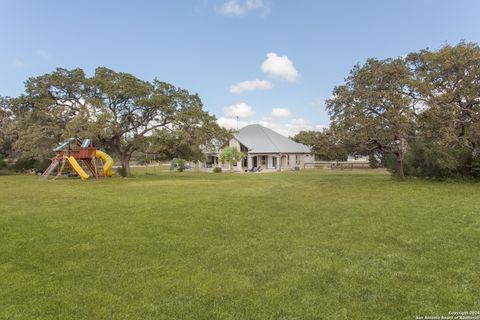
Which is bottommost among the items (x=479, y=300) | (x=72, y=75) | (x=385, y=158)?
(x=479, y=300)

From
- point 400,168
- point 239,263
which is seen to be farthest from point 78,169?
point 239,263

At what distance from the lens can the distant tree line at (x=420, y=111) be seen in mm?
15750

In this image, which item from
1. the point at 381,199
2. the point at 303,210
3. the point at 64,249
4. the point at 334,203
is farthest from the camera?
the point at 381,199

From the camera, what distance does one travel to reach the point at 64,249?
5.70 metres

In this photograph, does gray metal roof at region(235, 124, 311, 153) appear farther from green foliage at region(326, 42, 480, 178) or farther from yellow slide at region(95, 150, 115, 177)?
green foliage at region(326, 42, 480, 178)

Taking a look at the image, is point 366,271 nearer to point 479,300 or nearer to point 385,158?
point 479,300

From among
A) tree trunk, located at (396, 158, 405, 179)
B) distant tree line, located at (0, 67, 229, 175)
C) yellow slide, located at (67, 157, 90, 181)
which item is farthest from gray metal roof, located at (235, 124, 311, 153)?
tree trunk, located at (396, 158, 405, 179)

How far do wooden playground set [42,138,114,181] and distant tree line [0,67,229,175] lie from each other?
816 millimetres

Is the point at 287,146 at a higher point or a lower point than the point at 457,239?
higher

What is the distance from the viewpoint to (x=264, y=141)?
39812 mm

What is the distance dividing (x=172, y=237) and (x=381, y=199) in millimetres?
7538

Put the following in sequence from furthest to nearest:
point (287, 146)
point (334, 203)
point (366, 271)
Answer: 1. point (287, 146)
2. point (334, 203)
3. point (366, 271)

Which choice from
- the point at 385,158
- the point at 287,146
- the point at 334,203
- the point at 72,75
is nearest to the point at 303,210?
the point at 334,203

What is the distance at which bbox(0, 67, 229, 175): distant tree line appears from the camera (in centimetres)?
2238
